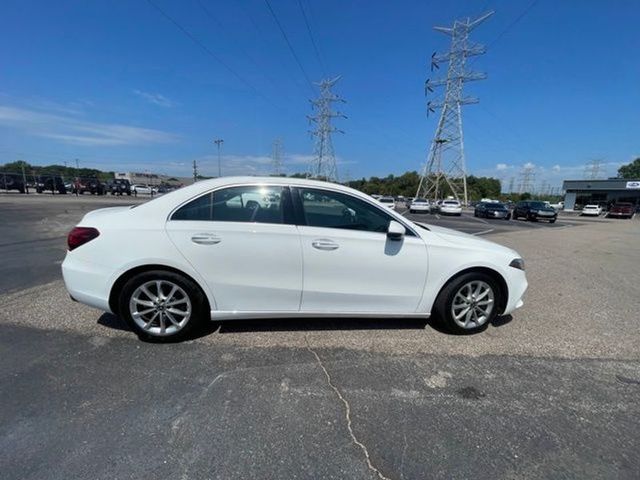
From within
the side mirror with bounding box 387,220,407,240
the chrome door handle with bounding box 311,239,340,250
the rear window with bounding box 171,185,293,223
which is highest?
the rear window with bounding box 171,185,293,223

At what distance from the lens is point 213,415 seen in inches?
→ 94.9

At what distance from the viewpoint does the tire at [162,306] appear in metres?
3.30

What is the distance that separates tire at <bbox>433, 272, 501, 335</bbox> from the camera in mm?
3645

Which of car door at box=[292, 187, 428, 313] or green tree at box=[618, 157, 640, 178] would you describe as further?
green tree at box=[618, 157, 640, 178]

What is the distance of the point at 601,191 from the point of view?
5819 cm

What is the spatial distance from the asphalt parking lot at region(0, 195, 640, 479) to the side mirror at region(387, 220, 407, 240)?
108 centimetres

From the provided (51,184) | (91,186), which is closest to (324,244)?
(51,184)

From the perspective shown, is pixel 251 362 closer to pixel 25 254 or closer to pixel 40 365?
pixel 40 365

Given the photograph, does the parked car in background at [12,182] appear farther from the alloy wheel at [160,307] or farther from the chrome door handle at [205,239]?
the chrome door handle at [205,239]

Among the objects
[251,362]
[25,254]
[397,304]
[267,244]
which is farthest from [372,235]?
[25,254]

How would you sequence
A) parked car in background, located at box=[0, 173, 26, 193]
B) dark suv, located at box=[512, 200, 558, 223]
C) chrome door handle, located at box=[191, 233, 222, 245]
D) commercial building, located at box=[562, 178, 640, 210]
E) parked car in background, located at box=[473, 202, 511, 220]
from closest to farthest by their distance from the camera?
chrome door handle, located at box=[191, 233, 222, 245]
dark suv, located at box=[512, 200, 558, 223]
parked car in background, located at box=[473, 202, 511, 220]
parked car in background, located at box=[0, 173, 26, 193]
commercial building, located at box=[562, 178, 640, 210]

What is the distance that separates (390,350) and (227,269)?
178 cm

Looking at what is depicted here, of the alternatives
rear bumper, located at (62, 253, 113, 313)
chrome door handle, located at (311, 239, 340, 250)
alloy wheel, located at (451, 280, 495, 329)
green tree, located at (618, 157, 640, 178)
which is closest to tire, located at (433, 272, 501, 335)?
alloy wheel, located at (451, 280, 495, 329)

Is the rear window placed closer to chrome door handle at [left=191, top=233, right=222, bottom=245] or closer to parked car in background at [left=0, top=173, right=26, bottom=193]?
chrome door handle at [left=191, top=233, right=222, bottom=245]
